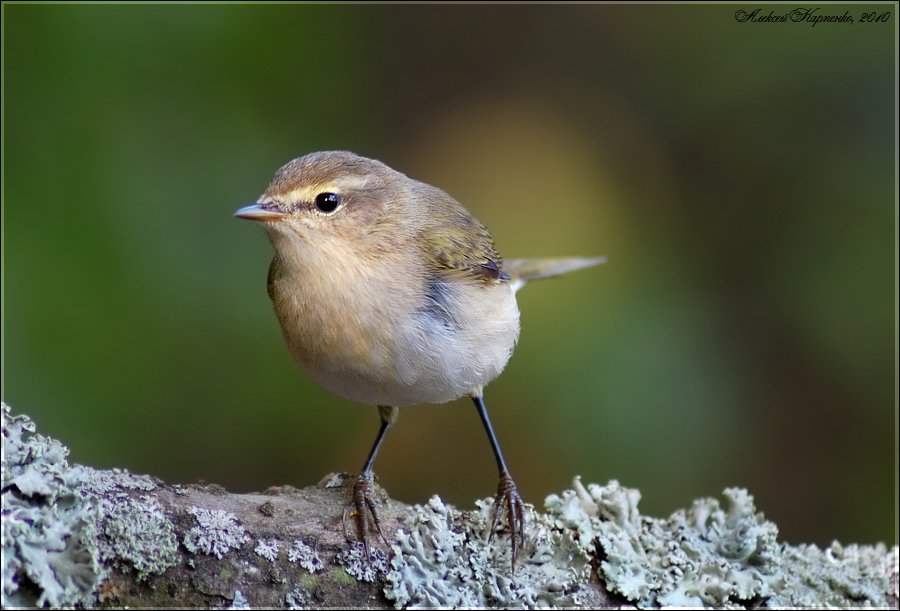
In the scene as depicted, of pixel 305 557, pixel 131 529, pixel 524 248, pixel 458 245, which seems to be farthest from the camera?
pixel 524 248

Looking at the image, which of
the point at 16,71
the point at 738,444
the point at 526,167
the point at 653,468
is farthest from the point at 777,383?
the point at 16,71

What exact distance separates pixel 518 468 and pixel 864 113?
9.30 ft

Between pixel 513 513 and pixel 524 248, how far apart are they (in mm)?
2553

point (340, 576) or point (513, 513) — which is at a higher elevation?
point (513, 513)

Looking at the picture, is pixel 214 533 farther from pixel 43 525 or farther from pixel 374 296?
pixel 374 296

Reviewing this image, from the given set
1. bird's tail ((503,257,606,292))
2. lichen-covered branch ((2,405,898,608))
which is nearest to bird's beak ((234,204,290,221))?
lichen-covered branch ((2,405,898,608))

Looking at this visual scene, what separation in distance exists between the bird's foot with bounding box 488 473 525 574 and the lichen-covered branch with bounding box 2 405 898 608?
27mm

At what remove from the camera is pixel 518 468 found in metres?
4.50

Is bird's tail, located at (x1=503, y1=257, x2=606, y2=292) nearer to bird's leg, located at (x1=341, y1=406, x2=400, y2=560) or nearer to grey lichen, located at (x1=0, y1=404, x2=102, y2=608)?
bird's leg, located at (x1=341, y1=406, x2=400, y2=560)

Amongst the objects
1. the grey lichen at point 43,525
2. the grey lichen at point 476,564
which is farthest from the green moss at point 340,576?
the grey lichen at point 43,525

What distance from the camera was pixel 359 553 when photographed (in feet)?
7.28

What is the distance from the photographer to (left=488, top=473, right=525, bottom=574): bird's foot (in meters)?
2.48

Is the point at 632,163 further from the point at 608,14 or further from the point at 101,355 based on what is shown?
the point at 101,355

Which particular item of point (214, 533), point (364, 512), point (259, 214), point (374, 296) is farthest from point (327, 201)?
point (214, 533)
